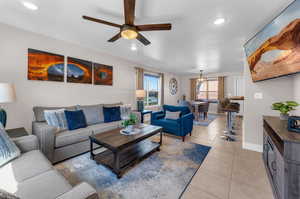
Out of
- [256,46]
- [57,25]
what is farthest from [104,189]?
[256,46]

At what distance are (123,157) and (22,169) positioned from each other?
1.27m

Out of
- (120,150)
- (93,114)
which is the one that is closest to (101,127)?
(93,114)

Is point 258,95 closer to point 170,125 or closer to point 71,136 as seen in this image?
point 170,125

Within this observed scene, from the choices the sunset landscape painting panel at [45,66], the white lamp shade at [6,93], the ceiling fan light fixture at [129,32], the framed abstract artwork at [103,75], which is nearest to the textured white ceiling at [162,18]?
the ceiling fan light fixture at [129,32]

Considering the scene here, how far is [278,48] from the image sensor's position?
1.82 metres

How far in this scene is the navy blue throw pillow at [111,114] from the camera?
3189mm

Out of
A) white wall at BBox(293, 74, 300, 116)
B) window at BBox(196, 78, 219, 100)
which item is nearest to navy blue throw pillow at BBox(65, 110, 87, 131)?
white wall at BBox(293, 74, 300, 116)

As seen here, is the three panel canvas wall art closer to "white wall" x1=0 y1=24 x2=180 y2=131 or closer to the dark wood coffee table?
"white wall" x1=0 y1=24 x2=180 y2=131

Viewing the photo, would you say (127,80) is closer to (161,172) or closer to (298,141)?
(161,172)

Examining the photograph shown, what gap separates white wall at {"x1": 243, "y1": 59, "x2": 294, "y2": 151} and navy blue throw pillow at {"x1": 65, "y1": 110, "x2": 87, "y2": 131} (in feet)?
11.9

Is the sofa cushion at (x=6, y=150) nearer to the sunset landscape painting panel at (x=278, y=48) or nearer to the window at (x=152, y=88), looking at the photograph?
the sunset landscape painting panel at (x=278, y=48)

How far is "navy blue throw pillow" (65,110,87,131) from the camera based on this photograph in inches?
97.7

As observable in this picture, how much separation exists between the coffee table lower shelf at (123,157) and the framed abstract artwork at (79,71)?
2090 millimetres

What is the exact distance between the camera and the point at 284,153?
3.72 feet
